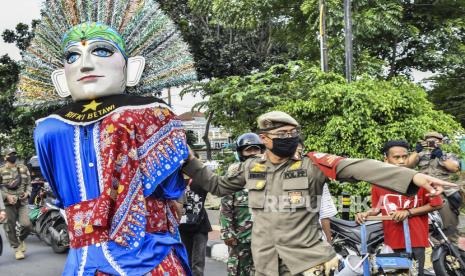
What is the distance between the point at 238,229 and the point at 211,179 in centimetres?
127

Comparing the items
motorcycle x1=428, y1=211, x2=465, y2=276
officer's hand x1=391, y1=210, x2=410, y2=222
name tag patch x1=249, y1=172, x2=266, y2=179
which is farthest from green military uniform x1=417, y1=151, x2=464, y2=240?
name tag patch x1=249, y1=172, x2=266, y2=179

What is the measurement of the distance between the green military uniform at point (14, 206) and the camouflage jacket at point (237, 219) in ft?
14.8

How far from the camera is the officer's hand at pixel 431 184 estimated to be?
7.33ft

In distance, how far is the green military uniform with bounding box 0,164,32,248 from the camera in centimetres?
752

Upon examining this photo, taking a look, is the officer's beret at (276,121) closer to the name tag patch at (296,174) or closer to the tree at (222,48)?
the name tag patch at (296,174)

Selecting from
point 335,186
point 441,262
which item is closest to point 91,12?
point 441,262

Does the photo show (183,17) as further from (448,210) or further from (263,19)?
(448,210)

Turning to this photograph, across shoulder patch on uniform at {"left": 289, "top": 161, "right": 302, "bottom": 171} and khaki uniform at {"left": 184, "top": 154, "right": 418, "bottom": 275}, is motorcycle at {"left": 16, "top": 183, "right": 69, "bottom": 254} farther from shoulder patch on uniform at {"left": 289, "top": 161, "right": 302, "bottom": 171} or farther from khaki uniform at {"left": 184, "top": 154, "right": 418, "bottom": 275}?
shoulder patch on uniform at {"left": 289, "top": 161, "right": 302, "bottom": 171}

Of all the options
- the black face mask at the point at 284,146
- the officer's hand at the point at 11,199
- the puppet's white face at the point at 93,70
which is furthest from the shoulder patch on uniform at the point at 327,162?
the officer's hand at the point at 11,199

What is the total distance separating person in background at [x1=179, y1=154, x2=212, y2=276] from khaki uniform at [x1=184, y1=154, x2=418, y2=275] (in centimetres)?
182

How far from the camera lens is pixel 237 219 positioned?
4.20 m

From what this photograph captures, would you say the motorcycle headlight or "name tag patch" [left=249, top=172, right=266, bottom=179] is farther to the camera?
the motorcycle headlight

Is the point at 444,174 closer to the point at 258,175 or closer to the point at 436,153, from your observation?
the point at 436,153

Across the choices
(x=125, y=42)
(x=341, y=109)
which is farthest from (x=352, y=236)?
(x=125, y=42)
